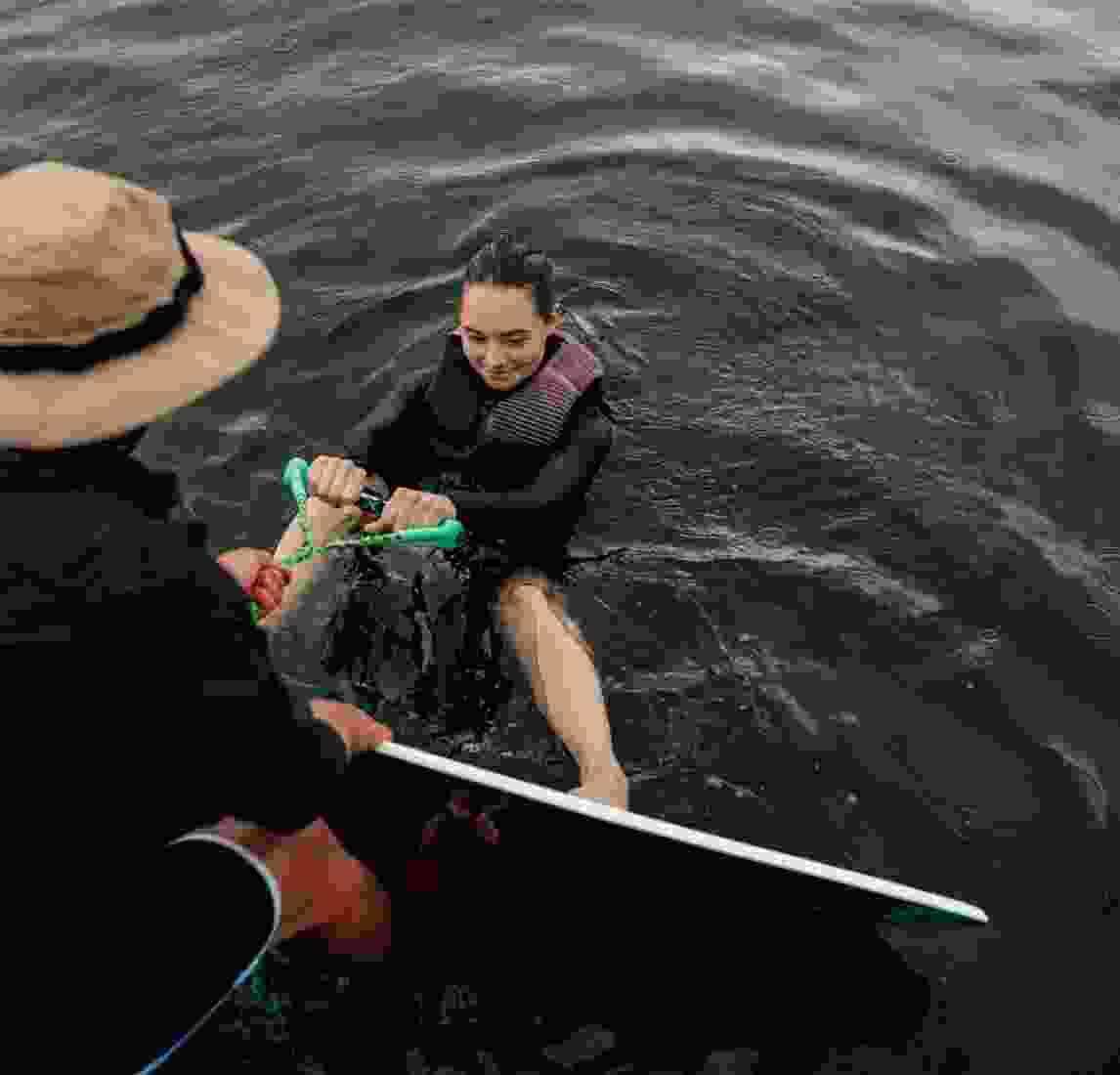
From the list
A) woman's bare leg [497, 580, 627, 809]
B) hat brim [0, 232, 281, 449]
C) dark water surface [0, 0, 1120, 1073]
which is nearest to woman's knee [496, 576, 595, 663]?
woman's bare leg [497, 580, 627, 809]

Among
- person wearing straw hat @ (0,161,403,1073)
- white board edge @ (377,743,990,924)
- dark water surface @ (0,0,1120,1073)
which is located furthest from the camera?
dark water surface @ (0,0,1120,1073)

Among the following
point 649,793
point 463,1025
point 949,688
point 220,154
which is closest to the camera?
point 463,1025

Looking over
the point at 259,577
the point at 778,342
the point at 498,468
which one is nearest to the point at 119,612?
the point at 259,577

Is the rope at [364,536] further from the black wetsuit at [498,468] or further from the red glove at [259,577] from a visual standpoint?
the red glove at [259,577]

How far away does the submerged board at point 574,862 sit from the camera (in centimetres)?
276

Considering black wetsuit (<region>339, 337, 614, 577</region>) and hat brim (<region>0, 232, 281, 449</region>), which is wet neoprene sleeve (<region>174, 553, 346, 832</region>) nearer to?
hat brim (<region>0, 232, 281, 449</region>)

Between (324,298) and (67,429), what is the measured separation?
178 inches

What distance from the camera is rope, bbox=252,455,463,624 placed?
366 centimetres

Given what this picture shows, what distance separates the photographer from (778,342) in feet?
18.7

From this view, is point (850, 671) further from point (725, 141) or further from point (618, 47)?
point (618, 47)

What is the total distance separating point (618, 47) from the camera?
8.76 meters

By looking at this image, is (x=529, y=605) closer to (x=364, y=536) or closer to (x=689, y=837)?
(x=364, y=536)

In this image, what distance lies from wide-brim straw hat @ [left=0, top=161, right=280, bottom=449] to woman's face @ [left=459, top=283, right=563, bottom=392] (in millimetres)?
2163

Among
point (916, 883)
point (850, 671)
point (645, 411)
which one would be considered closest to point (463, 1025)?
point (916, 883)
